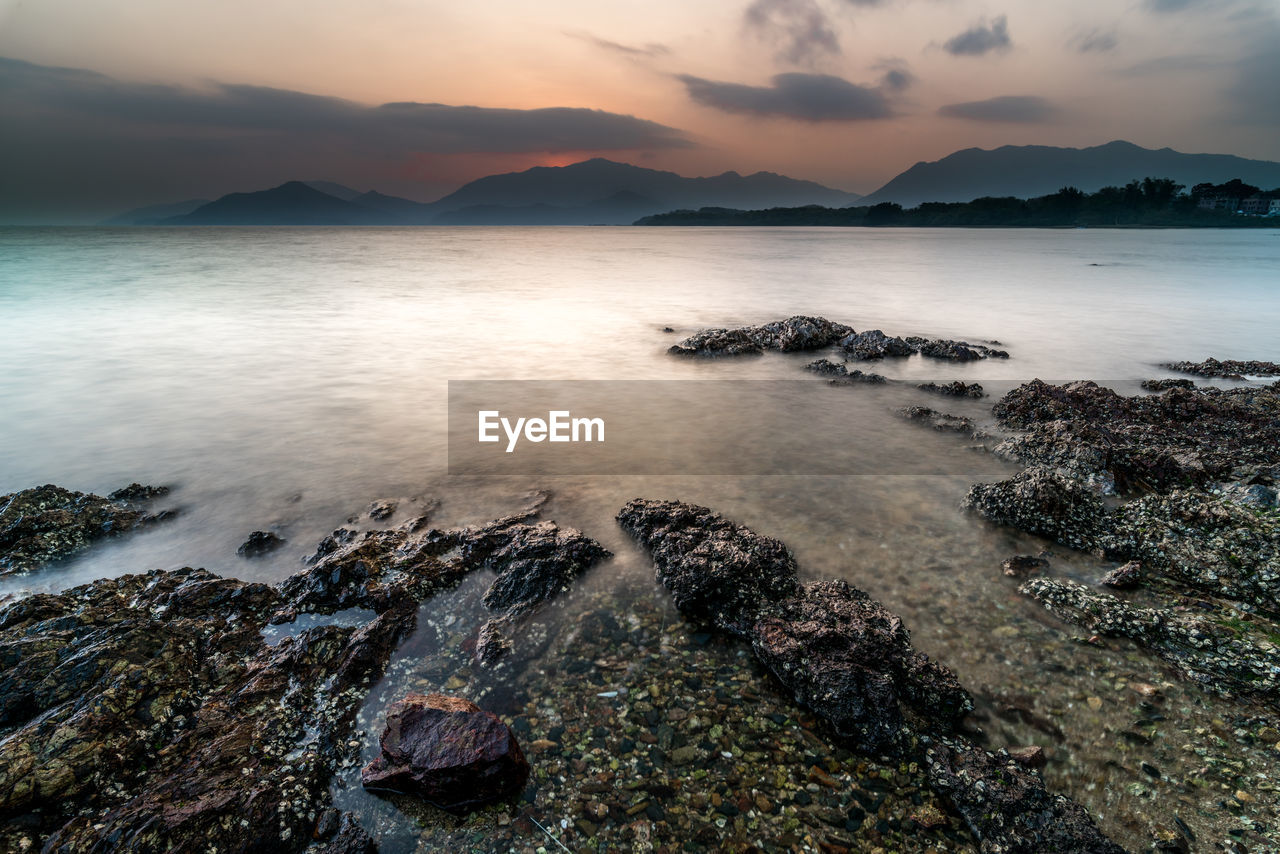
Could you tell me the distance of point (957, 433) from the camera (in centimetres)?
903

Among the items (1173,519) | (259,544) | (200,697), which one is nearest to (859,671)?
(1173,519)

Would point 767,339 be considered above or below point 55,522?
above

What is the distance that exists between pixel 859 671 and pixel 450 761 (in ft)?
9.07

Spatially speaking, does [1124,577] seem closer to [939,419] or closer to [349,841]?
[939,419]

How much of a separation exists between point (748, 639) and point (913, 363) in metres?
11.6

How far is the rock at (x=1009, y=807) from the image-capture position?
3092mm

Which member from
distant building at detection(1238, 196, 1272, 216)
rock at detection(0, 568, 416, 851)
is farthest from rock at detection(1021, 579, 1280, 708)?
distant building at detection(1238, 196, 1272, 216)

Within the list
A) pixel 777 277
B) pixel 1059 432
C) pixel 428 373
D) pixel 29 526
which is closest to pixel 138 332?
pixel 428 373

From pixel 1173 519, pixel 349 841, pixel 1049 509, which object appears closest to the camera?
pixel 349 841

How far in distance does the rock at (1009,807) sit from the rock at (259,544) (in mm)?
6333

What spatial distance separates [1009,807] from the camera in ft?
10.6

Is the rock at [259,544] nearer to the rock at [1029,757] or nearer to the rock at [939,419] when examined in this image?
the rock at [1029,757]

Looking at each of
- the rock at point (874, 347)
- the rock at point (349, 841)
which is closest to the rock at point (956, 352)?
the rock at point (874, 347)

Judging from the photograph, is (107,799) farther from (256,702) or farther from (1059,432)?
(1059,432)
